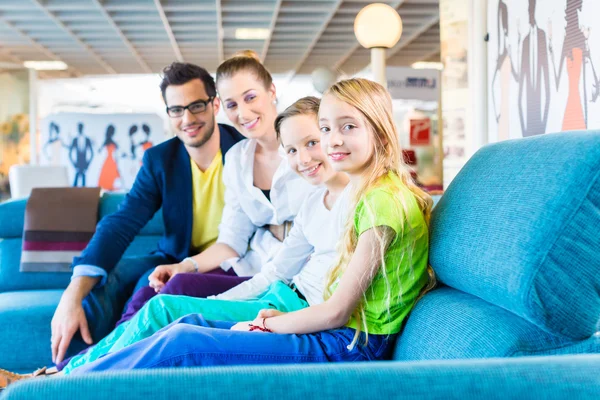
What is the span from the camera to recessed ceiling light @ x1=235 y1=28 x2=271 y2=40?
11344 mm

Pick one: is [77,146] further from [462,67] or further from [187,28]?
[187,28]

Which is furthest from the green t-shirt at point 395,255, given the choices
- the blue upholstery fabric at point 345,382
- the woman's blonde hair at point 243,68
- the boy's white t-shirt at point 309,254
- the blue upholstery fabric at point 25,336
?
the blue upholstery fabric at point 25,336

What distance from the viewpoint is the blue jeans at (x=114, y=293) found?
8.08 feet

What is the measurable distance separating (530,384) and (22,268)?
2.84m

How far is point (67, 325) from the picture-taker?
2.29 meters

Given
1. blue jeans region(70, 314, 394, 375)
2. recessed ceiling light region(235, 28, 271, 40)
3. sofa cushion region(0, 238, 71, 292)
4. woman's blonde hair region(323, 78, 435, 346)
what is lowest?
sofa cushion region(0, 238, 71, 292)

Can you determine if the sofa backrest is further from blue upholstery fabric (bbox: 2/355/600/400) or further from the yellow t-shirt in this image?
blue upholstery fabric (bbox: 2/355/600/400)

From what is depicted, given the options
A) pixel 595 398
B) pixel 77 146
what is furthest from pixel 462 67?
pixel 595 398

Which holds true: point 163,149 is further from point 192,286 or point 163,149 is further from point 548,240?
point 548,240

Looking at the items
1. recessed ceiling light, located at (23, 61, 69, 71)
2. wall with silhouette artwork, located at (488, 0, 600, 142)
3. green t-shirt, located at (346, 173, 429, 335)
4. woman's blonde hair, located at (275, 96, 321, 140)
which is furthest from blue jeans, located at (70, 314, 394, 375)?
recessed ceiling light, located at (23, 61, 69, 71)

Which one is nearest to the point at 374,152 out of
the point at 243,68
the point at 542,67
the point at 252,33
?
the point at 243,68

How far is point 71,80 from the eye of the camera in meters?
18.2

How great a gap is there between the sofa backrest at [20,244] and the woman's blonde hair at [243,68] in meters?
0.98

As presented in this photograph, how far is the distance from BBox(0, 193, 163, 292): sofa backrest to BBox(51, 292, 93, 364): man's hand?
872 mm
